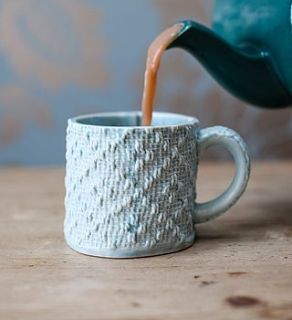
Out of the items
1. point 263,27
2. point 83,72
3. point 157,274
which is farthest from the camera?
point 83,72

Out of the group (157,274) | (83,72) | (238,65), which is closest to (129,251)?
(157,274)

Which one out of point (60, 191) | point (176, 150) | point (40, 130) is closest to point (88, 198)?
point (176, 150)

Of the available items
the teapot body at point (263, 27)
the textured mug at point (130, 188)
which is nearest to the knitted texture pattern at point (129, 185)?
the textured mug at point (130, 188)

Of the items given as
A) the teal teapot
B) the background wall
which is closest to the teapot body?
the teal teapot

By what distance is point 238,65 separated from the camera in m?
0.55

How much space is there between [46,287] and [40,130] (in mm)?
485

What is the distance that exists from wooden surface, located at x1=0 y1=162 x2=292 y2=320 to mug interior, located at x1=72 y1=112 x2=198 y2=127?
0.31ft

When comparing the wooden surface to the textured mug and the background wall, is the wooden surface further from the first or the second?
the background wall

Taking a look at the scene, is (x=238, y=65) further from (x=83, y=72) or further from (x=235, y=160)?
(x=83, y=72)

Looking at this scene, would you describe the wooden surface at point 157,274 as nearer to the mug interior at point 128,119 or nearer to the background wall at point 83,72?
the mug interior at point 128,119

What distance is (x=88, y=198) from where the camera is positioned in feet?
1.56

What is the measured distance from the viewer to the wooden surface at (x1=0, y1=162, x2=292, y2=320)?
39cm

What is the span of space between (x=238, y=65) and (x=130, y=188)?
158 mm

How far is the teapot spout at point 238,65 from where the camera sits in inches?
20.6
